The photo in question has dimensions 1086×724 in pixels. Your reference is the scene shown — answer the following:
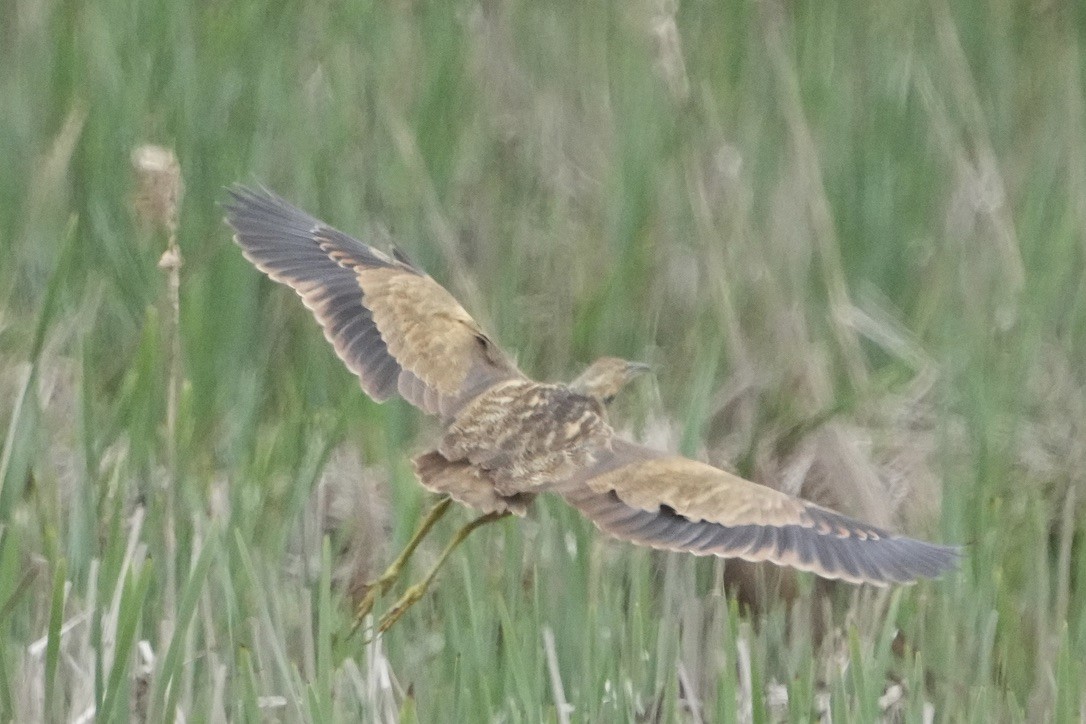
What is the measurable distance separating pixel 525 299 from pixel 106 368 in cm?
87

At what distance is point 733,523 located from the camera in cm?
274

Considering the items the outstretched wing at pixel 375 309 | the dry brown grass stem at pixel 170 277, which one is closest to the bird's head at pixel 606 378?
the outstretched wing at pixel 375 309

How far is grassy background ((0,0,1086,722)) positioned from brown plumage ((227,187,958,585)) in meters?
0.13

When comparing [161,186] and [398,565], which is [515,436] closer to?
[398,565]

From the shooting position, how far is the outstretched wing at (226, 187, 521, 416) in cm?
319

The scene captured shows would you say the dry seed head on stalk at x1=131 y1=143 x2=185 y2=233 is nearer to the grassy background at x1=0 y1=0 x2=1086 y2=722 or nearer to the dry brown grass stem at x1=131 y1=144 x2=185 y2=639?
the dry brown grass stem at x1=131 y1=144 x2=185 y2=639

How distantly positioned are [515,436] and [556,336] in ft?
3.60

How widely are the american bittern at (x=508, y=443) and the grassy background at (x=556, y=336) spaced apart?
0.43 ft

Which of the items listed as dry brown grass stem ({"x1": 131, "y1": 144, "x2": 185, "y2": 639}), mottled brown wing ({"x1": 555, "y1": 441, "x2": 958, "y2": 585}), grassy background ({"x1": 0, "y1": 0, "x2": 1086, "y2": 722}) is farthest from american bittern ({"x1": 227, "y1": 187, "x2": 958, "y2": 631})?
dry brown grass stem ({"x1": 131, "y1": 144, "x2": 185, "y2": 639})

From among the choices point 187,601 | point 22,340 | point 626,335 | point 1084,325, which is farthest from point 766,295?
point 187,601

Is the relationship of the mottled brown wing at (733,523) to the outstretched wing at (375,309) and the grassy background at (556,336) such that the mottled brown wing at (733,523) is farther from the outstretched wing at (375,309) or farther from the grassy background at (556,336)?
the outstretched wing at (375,309)

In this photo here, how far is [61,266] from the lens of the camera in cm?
276

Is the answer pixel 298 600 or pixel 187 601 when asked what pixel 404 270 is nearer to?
pixel 298 600

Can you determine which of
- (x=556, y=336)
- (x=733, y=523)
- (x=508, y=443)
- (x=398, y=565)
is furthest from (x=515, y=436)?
(x=556, y=336)
